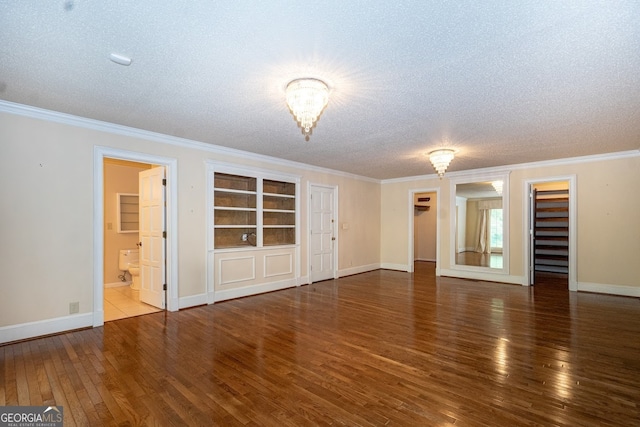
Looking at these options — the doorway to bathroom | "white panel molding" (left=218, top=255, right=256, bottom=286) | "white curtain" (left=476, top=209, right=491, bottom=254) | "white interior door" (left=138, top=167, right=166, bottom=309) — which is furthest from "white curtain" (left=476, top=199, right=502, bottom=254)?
the doorway to bathroom

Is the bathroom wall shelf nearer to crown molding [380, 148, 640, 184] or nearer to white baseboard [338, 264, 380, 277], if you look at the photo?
white baseboard [338, 264, 380, 277]

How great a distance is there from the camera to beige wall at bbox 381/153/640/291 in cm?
543

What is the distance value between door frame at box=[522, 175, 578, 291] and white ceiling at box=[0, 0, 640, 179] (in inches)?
75.1

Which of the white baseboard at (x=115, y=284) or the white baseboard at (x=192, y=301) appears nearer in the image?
the white baseboard at (x=192, y=301)

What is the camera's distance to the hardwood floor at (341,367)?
7.00 ft

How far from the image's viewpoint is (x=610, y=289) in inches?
220

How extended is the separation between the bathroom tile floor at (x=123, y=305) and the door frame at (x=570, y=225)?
23.0 ft

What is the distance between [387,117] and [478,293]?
4021mm

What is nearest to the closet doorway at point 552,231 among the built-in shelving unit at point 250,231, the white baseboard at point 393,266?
the white baseboard at point 393,266

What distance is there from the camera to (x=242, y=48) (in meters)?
2.22

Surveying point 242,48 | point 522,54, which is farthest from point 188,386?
point 522,54

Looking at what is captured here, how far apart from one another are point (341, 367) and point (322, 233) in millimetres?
4240

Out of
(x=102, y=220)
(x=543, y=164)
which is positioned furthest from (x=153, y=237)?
(x=543, y=164)

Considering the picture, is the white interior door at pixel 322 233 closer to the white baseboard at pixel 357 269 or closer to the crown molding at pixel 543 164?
the white baseboard at pixel 357 269
